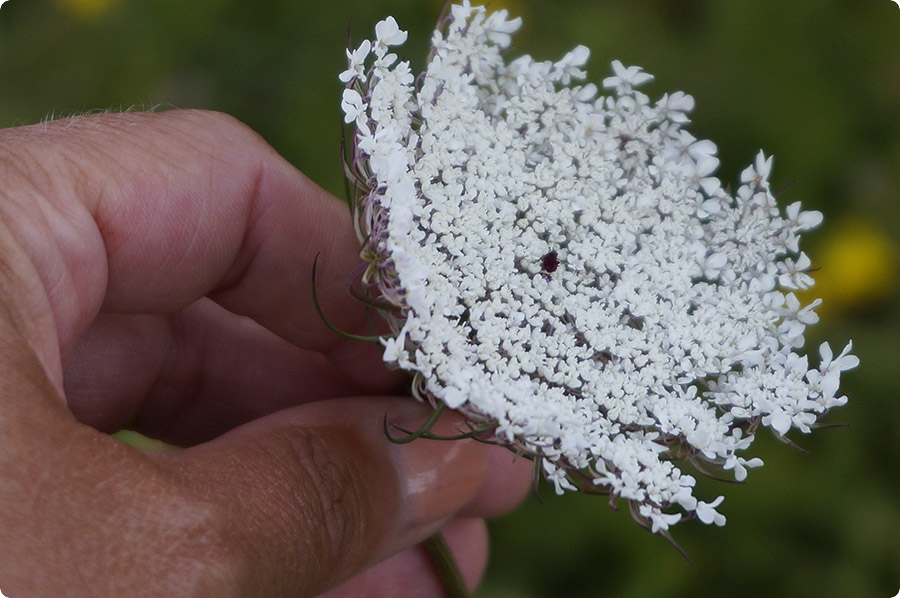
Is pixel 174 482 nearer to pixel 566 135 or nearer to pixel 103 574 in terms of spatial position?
pixel 103 574

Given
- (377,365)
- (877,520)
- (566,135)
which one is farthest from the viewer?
(877,520)

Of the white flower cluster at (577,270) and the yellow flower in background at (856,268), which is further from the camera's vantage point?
the yellow flower in background at (856,268)

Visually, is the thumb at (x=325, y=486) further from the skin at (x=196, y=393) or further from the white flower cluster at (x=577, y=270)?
the white flower cluster at (x=577, y=270)

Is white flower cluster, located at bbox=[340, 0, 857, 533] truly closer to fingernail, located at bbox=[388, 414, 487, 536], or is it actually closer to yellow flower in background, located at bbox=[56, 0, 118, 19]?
fingernail, located at bbox=[388, 414, 487, 536]

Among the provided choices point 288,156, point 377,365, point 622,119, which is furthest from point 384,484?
point 288,156

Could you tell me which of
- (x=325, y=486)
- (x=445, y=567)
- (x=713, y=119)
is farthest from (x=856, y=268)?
(x=325, y=486)

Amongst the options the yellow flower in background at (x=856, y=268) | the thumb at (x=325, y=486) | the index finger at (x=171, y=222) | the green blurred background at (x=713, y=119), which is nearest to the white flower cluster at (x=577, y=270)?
the thumb at (x=325, y=486)

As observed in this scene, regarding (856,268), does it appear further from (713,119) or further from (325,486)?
(325,486)
